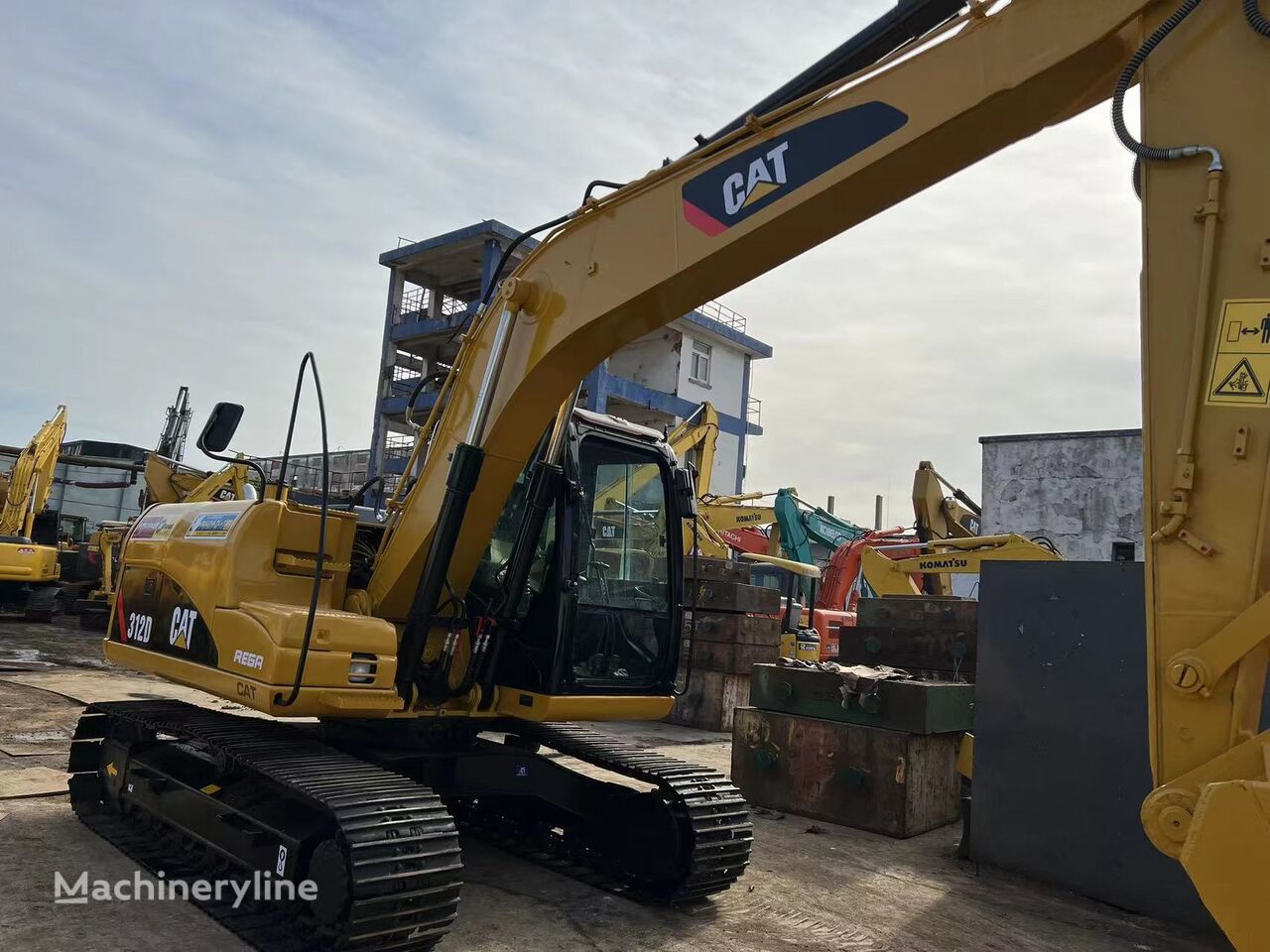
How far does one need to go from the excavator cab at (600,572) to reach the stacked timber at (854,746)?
Answer: 216 cm

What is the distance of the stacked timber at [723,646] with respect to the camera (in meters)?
10.8

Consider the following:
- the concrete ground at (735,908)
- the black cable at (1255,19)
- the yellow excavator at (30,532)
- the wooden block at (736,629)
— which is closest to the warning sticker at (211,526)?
the concrete ground at (735,908)

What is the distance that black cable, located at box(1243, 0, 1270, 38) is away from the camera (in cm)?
256

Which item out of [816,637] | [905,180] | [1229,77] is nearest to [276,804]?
[905,180]

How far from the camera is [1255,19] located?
2580 millimetres

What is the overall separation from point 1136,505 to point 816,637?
13549 millimetres

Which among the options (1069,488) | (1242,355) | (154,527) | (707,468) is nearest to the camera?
(1242,355)

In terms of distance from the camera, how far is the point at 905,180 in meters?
3.33

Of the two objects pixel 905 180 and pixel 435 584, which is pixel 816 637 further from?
pixel 905 180

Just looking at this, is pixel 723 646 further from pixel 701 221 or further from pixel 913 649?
pixel 701 221

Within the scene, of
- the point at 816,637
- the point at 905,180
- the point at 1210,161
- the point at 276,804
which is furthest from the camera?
the point at 816,637

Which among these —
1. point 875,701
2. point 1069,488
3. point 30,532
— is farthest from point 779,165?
point 1069,488

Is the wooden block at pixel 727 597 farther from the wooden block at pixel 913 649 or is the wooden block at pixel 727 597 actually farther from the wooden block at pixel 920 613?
the wooden block at pixel 920 613

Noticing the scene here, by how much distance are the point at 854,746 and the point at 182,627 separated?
4.21m
